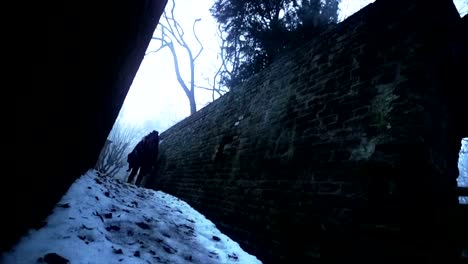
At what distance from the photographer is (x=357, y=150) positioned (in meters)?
2.85

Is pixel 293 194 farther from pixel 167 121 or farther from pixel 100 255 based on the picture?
pixel 167 121

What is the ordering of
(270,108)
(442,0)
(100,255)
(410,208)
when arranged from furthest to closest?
(270,108), (442,0), (410,208), (100,255)

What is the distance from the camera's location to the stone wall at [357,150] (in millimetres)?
2363

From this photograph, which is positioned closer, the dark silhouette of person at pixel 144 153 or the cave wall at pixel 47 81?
the cave wall at pixel 47 81

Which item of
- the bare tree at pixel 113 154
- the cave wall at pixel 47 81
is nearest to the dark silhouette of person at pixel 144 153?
the bare tree at pixel 113 154

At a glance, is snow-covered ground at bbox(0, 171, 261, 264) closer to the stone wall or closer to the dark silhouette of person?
Answer: the stone wall

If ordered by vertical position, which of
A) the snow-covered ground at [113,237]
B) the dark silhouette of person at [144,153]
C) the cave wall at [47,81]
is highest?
the dark silhouette of person at [144,153]

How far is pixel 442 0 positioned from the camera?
3.01 meters

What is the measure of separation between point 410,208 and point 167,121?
4925 cm

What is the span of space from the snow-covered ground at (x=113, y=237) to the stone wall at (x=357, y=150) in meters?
0.75


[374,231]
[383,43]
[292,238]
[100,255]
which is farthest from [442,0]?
[100,255]

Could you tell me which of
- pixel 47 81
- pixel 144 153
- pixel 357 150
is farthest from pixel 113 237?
pixel 144 153

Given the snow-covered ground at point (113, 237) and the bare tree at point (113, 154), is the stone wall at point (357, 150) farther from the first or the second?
the bare tree at point (113, 154)

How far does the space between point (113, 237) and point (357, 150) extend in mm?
2587
